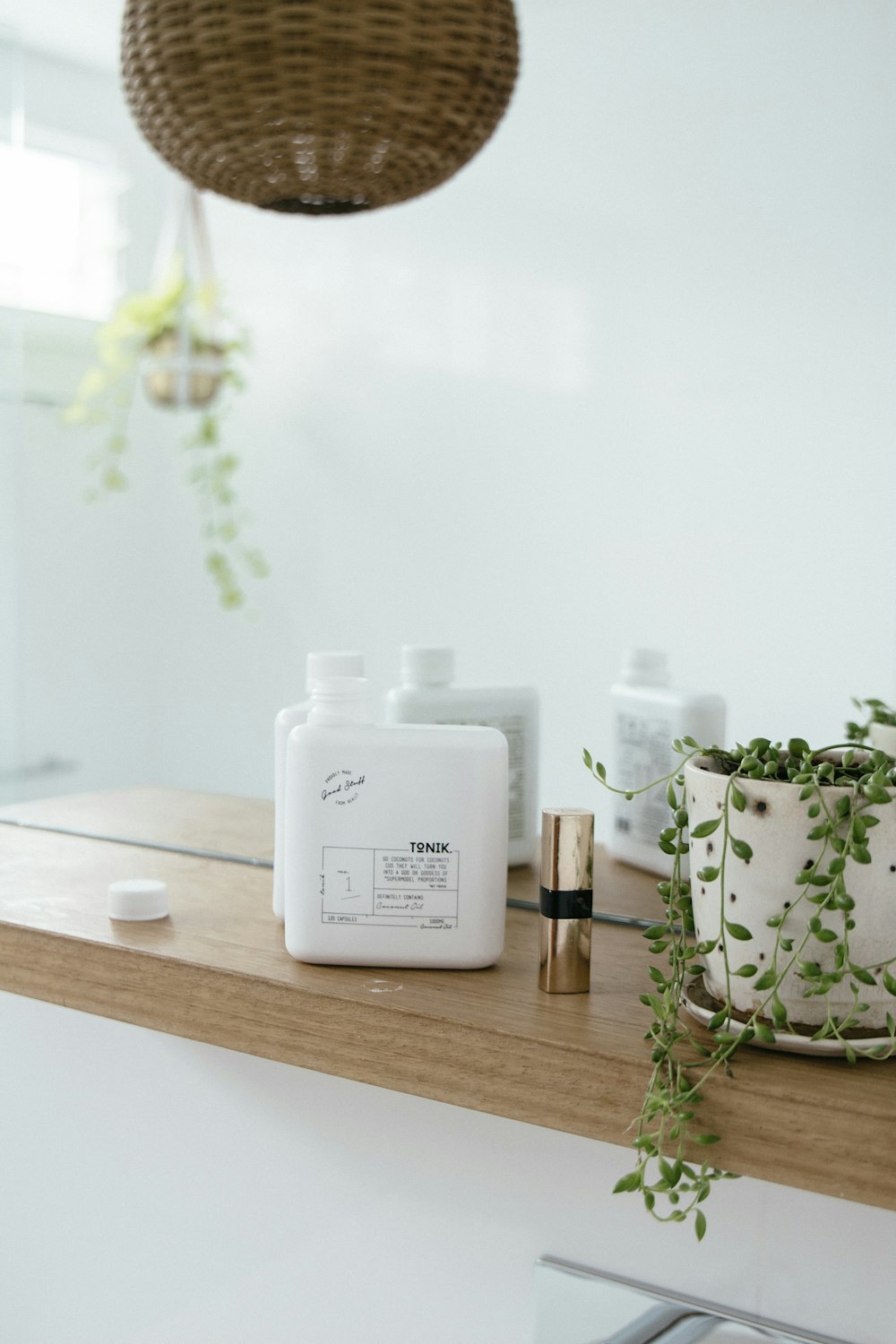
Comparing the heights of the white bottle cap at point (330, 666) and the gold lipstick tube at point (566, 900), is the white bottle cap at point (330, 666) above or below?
above

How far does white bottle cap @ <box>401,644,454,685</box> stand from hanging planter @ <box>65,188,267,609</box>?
78 cm

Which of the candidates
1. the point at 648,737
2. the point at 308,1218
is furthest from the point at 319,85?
the point at 308,1218

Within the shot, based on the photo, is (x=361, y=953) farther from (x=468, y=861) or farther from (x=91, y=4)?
(x=91, y=4)

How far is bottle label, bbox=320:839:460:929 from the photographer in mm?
608

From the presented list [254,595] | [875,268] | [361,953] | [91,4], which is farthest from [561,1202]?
[91,4]

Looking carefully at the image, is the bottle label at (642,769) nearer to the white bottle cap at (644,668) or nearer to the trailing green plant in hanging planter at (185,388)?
the white bottle cap at (644,668)

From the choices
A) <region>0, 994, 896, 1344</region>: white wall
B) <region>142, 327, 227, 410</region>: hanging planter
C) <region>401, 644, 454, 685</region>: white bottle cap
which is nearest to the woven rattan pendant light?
<region>401, 644, 454, 685</region>: white bottle cap

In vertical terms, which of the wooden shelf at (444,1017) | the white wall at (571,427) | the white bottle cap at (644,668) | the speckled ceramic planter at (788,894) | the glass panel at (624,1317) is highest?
the white wall at (571,427)

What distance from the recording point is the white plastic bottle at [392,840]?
0.61 meters

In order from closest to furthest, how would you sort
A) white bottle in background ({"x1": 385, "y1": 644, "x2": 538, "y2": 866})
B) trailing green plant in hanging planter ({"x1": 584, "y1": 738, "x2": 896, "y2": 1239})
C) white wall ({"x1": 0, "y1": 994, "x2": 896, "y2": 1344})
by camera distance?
trailing green plant in hanging planter ({"x1": 584, "y1": 738, "x2": 896, "y2": 1239})
white wall ({"x1": 0, "y1": 994, "x2": 896, "y2": 1344})
white bottle in background ({"x1": 385, "y1": 644, "x2": 538, "y2": 866})

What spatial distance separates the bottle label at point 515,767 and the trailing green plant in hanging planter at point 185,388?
2.60 ft

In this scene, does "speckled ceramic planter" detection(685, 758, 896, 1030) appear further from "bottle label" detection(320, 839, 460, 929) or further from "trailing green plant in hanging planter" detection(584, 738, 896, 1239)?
"bottle label" detection(320, 839, 460, 929)

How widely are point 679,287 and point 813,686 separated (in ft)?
1.36

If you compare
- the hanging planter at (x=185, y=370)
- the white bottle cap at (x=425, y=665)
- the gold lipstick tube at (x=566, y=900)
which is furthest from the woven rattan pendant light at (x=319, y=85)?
the hanging planter at (x=185, y=370)
